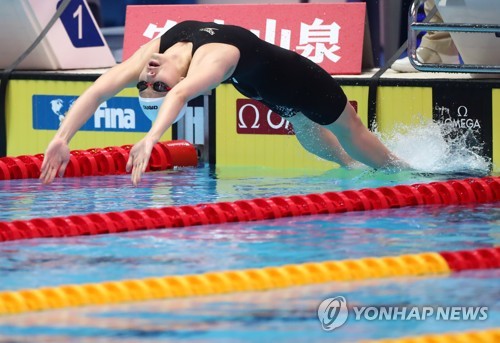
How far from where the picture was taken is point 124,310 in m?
3.82

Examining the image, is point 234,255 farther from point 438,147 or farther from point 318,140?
point 438,147

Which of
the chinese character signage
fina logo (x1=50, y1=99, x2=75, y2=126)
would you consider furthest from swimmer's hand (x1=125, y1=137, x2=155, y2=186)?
fina logo (x1=50, y1=99, x2=75, y2=126)

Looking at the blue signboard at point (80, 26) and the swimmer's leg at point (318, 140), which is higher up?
the blue signboard at point (80, 26)

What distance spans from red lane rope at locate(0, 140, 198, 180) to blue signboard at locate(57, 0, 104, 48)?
1.45 m

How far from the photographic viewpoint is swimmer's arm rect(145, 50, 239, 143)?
5.38 meters

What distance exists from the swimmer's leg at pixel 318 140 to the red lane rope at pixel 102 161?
4.14 feet

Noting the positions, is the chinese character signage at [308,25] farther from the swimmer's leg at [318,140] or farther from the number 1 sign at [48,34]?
the swimmer's leg at [318,140]

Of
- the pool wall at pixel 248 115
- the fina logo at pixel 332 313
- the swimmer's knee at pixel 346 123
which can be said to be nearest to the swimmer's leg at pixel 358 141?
the swimmer's knee at pixel 346 123

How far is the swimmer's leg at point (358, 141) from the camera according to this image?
6.52 m

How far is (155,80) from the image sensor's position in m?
5.77

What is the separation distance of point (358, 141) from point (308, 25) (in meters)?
1.82

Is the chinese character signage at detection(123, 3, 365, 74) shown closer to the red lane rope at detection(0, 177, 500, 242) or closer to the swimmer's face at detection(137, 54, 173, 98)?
the red lane rope at detection(0, 177, 500, 242)

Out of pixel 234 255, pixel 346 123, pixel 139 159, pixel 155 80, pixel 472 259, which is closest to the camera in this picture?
pixel 472 259

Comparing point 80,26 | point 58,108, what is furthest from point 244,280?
point 80,26
